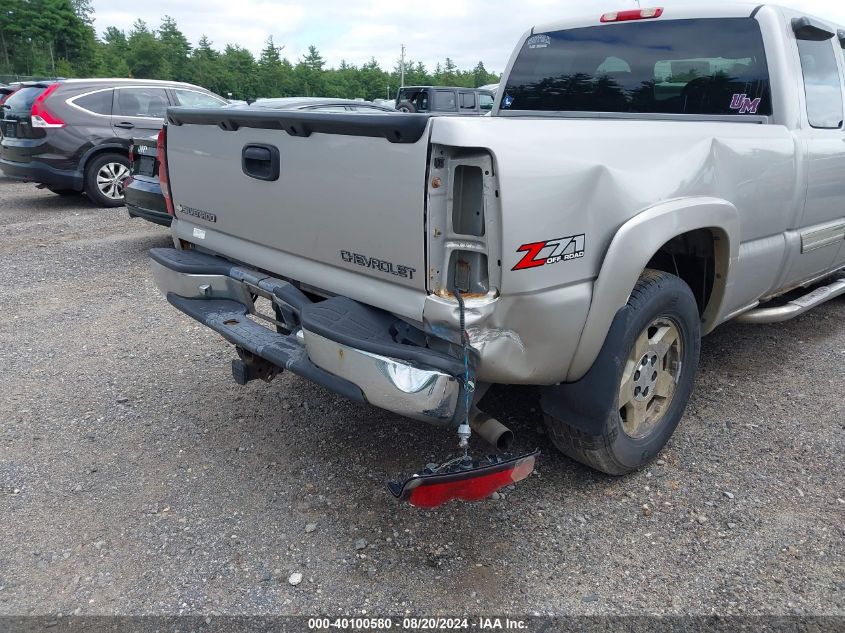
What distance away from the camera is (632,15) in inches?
155

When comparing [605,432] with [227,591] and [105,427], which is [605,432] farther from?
[105,427]

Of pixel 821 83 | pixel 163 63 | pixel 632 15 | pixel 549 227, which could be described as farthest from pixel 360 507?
pixel 163 63

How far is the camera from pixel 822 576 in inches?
98.7

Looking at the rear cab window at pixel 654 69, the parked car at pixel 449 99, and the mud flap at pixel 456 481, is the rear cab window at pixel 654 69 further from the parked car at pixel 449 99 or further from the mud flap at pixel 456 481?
the parked car at pixel 449 99

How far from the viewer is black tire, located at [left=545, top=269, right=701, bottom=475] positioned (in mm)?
2705

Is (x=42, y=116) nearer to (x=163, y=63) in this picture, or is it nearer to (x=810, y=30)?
(x=810, y=30)

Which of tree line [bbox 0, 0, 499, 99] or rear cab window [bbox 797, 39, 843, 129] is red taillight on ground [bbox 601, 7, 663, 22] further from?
tree line [bbox 0, 0, 499, 99]

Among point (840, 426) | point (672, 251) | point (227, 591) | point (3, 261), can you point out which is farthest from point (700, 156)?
point (3, 261)

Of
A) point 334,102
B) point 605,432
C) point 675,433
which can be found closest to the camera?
point 605,432

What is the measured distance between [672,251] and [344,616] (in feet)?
7.23

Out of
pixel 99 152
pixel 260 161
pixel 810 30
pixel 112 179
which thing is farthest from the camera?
pixel 112 179

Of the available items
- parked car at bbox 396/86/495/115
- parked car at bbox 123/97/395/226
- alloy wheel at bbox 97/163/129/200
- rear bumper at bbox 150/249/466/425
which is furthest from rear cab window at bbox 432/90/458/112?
rear bumper at bbox 150/249/466/425

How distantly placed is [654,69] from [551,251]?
2183 millimetres

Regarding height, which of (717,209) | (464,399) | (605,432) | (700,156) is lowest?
(605,432)
